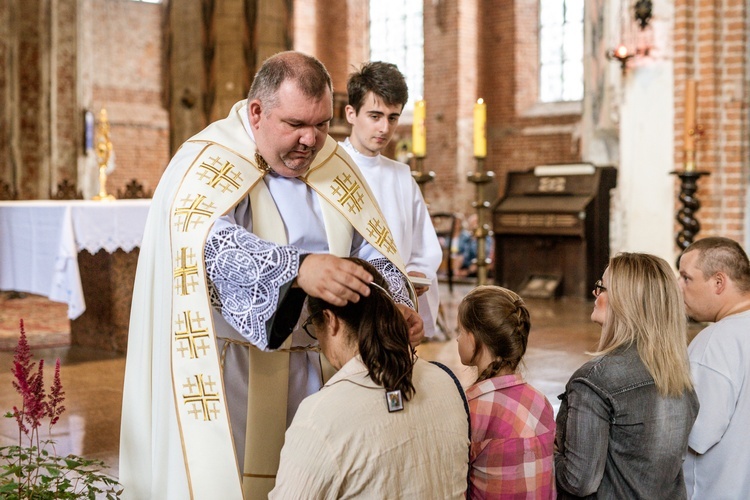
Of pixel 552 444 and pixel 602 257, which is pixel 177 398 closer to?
pixel 552 444

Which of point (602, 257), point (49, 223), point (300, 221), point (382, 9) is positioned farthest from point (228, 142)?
point (382, 9)

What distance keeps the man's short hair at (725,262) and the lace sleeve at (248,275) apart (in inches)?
59.4

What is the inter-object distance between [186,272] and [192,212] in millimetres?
146

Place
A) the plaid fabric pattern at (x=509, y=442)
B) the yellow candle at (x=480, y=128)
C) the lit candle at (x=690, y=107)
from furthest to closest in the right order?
the lit candle at (x=690, y=107)
the yellow candle at (x=480, y=128)
the plaid fabric pattern at (x=509, y=442)

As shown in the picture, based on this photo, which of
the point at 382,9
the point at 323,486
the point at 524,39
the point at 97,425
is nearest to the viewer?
the point at 323,486

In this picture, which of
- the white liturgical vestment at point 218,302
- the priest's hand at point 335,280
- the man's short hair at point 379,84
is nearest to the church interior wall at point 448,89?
the man's short hair at point 379,84

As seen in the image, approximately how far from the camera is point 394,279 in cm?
269

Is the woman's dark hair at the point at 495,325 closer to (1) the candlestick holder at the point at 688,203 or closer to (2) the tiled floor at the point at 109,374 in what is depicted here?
(2) the tiled floor at the point at 109,374

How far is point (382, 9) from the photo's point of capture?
19859 millimetres

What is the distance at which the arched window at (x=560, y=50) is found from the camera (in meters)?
17.6

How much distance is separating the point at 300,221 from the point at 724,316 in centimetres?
140

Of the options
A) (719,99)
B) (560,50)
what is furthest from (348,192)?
(560,50)

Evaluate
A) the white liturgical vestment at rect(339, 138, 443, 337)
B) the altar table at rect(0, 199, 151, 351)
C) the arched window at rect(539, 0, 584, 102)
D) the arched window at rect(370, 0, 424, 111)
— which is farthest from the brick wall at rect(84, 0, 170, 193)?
the white liturgical vestment at rect(339, 138, 443, 337)

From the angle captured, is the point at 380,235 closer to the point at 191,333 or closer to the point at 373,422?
the point at 191,333
